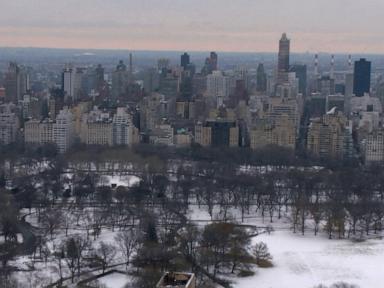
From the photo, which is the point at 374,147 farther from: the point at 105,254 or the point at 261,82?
the point at 261,82

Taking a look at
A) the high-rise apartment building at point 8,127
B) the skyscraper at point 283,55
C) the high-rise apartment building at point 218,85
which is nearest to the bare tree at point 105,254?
the high-rise apartment building at point 8,127

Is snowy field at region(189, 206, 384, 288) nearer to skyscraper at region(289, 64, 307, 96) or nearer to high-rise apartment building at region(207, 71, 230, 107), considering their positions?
high-rise apartment building at region(207, 71, 230, 107)

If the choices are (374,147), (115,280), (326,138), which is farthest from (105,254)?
(326,138)

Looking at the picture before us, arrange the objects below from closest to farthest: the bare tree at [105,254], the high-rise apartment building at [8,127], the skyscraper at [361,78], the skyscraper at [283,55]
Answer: the bare tree at [105,254], the high-rise apartment building at [8,127], the skyscraper at [361,78], the skyscraper at [283,55]

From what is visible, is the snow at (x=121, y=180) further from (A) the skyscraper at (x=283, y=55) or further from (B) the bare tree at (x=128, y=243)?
(A) the skyscraper at (x=283, y=55)

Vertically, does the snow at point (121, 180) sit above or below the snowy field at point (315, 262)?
below

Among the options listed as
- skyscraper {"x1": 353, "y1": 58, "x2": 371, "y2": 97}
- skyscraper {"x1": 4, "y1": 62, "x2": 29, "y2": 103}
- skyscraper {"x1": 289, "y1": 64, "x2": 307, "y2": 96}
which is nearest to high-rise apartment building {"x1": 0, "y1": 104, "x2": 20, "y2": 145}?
skyscraper {"x1": 4, "y1": 62, "x2": 29, "y2": 103}
